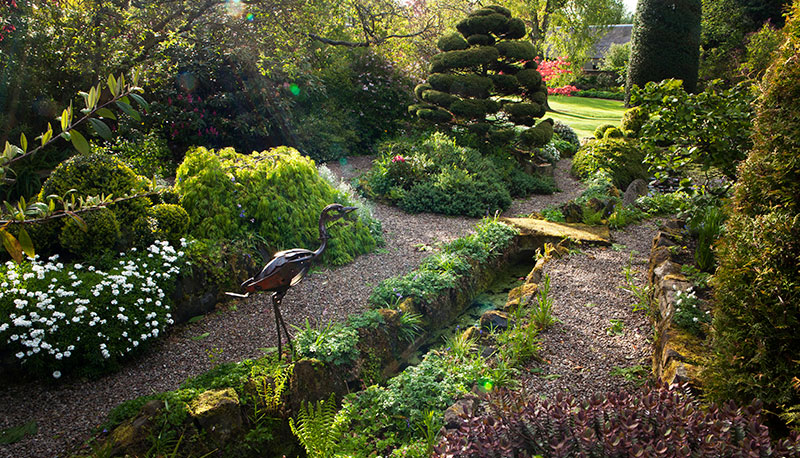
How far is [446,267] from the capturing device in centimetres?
529

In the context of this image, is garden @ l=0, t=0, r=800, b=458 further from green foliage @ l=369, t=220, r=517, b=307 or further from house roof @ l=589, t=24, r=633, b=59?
house roof @ l=589, t=24, r=633, b=59

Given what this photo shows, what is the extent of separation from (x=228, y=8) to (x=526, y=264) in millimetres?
5953

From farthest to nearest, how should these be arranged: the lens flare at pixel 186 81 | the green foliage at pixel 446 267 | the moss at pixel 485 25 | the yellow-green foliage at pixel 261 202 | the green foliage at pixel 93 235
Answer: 1. the moss at pixel 485 25
2. the lens flare at pixel 186 81
3. the yellow-green foliage at pixel 261 202
4. the green foliage at pixel 446 267
5. the green foliage at pixel 93 235

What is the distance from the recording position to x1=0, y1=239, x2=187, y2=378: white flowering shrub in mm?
3392

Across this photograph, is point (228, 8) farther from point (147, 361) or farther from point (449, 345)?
point (449, 345)

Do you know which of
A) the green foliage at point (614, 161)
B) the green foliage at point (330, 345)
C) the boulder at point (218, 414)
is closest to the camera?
the boulder at point (218, 414)

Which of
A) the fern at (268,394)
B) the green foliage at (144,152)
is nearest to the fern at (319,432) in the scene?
the fern at (268,394)

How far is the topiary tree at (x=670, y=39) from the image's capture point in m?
12.8

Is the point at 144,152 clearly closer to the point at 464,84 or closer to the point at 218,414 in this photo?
the point at 218,414

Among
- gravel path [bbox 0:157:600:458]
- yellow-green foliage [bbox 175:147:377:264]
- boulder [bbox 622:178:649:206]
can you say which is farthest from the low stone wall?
yellow-green foliage [bbox 175:147:377:264]

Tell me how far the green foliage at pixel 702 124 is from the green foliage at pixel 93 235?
5.34m

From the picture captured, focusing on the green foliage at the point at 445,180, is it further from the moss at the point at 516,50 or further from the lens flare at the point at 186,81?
the lens flare at the point at 186,81

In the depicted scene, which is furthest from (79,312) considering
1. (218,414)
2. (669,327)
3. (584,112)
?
(584,112)

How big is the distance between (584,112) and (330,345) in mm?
19422
